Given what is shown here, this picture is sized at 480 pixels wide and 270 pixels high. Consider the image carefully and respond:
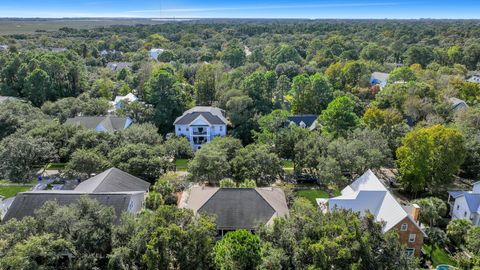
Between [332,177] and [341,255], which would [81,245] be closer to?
[341,255]

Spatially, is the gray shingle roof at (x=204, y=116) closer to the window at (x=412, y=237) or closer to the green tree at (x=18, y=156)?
the green tree at (x=18, y=156)

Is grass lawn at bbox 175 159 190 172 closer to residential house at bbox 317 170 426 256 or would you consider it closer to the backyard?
the backyard

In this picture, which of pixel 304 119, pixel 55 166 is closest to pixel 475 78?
pixel 304 119

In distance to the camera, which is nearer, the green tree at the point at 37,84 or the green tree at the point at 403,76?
the green tree at the point at 37,84

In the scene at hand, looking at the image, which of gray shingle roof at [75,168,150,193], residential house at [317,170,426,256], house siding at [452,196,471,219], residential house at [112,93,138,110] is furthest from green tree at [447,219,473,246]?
residential house at [112,93,138,110]

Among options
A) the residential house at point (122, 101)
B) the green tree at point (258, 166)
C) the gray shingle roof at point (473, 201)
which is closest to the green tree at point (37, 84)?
the residential house at point (122, 101)

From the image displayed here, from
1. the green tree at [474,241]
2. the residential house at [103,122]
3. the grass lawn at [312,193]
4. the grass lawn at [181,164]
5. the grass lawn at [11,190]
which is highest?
the residential house at [103,122]

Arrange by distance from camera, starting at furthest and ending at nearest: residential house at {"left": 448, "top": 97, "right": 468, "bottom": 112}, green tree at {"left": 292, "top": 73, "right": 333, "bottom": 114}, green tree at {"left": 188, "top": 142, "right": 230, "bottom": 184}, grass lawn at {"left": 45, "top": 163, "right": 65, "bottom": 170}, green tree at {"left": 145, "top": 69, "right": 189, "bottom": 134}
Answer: green tree at {"left": 292, "top": 73, "right": 333, "bottom": 114} → green tree at {"left": 145, "top": 69, "right": 189, "bottom": 134} → residential house at {"left": 448, "top": 97, "right": 468, "bottom": 112} → grass lawn at {"left": 45, "top": 163, "right": 65, "bottom": 170} → green tree at {"left": 188, "top": 142, "right": 230, "bottom": 184}
